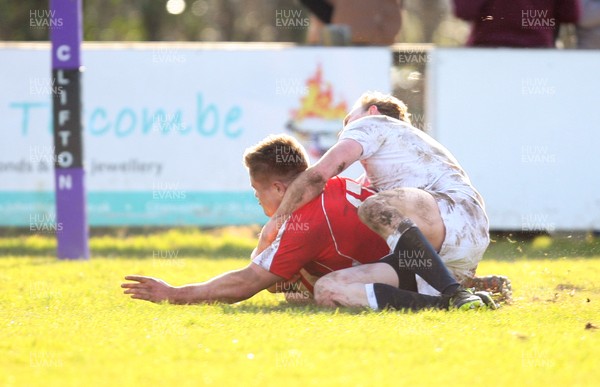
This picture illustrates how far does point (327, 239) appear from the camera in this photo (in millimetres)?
6551

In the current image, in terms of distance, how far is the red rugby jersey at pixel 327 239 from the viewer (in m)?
6.45

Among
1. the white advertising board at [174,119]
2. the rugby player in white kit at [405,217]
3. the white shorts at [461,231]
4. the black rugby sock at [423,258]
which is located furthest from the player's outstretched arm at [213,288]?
the white advertising board at [174,119]

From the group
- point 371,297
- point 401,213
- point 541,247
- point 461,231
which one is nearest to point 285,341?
point 371,297

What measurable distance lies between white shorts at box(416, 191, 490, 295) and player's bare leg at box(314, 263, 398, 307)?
211mm

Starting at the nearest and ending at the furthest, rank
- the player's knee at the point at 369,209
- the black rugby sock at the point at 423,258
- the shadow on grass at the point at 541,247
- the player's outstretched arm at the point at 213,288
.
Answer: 1. the black rugby sock at the point at 423,258
2. the player's knee at the point at 369,209
3. the player's outstretched arm at the point at 213,288
4. the shadow on grass at the point at 541,247

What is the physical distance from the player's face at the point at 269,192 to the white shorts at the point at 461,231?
3.13 feet

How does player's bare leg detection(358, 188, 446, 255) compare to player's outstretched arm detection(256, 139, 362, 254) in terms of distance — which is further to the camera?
player's outstretched arm detection(256, 139, 362, 254)

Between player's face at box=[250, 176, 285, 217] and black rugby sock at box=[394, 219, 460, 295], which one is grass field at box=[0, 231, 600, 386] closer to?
black rugby sock at box=[394, 219, 460, 295]

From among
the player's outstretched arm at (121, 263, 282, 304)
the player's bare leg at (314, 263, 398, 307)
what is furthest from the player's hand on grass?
the player's bare leg at (314, 263, 398, 307)

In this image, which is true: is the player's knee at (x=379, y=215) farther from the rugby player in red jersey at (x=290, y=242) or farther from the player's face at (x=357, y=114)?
the player's face at (x=357, y=114)

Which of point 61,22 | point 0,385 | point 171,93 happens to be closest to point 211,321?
point 0,385

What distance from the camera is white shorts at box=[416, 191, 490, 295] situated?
21.6ft

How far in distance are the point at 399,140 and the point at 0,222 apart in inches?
255

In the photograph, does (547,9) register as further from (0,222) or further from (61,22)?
(0,222)
